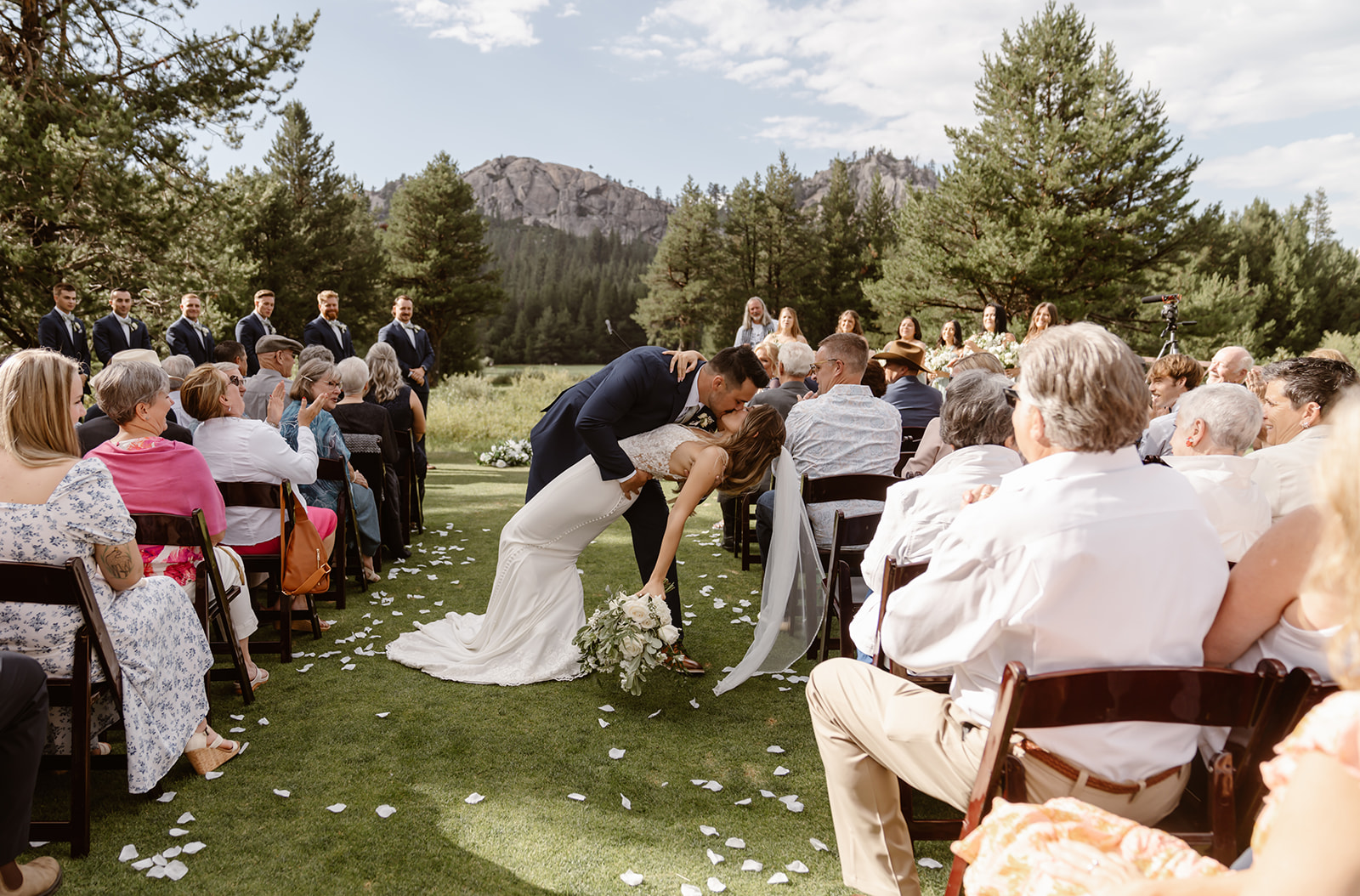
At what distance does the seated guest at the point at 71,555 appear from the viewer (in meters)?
2.50

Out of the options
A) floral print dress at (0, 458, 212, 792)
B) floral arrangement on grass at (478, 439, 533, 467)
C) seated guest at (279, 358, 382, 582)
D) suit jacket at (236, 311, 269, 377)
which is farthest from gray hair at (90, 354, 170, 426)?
floral arrangement on grass at (478, 439, 533, 467)

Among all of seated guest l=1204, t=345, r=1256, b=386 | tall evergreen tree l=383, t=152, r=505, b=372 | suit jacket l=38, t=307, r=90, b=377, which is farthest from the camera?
tall evergreen tree l=383, t=152, r=505, b=372

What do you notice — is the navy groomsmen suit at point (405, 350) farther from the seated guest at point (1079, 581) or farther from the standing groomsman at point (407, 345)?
the seated guest at point (1079, 581)

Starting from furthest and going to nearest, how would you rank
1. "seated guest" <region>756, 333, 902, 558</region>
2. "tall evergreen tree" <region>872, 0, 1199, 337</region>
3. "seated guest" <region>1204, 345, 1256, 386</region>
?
"tall evergreen tree" <region>872, 0, 1199, 337</region> < "seated guest" <region>1204, 345, 1256, 386</region> < "seated guest" <region>756, 333, 902, 558</region>

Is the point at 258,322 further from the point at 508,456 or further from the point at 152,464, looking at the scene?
the point at 152,464

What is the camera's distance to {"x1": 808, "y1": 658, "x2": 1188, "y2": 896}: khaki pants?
188cm

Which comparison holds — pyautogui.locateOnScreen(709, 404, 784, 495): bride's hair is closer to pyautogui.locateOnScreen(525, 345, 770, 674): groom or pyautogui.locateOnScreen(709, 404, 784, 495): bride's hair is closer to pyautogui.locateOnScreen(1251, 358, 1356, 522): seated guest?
pyautogui.locateOnScreen(525, 345, 770, 674): groom

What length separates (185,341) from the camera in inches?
381

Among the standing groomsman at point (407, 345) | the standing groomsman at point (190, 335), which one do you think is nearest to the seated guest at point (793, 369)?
the standing groomsman at point (407, 345)

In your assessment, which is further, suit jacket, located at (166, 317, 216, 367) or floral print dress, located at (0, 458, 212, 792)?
suit jacket, located at (166, 317, 216, 367)

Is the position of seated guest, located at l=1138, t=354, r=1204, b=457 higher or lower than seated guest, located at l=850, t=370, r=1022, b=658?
higher

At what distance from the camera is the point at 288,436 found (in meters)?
5.06

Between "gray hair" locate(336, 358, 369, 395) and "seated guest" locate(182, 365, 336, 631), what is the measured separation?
157 centimetres

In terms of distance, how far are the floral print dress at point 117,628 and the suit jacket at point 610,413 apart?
6.10 ft
